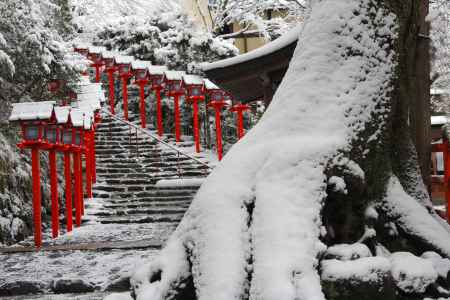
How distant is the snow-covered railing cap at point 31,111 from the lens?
12.4m

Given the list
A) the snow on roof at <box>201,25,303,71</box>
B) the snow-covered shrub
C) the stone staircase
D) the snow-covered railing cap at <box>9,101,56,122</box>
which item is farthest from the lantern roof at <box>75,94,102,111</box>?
the snow on roof at <box>201,25,303,71</box>

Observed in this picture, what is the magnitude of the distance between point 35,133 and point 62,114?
1.16 meters

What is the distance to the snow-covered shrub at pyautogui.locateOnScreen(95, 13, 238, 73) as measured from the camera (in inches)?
990

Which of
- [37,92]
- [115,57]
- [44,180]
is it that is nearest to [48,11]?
[37,92]

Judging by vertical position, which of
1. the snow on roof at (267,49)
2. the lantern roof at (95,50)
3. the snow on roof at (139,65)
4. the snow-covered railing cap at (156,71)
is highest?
the lantern roof at (95,50)

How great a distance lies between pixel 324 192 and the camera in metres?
4.03

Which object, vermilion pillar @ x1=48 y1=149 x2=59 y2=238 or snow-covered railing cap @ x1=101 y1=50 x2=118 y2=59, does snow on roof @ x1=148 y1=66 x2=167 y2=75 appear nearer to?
snow-covered railing cap @ x1=101 y1=50 x2=118 y2=59

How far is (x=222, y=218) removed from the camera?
3.99m

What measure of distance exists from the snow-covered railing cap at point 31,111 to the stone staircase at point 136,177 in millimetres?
4578

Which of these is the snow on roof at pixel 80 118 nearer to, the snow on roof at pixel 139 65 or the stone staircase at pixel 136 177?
the stone staircase at pixel 136 177

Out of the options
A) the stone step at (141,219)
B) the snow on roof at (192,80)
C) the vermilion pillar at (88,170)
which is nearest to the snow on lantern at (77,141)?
the stone step at (141,219)

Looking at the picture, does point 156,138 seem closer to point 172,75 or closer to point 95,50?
point 172,75

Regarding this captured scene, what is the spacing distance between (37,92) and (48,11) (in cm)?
243

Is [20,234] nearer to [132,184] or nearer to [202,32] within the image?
[132,184]
